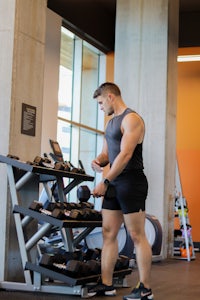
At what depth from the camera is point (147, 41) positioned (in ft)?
25.8

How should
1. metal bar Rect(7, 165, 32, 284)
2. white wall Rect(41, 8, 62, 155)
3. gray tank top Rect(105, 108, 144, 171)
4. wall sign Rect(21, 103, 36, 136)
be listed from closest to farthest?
gray tank top Rect(105, 108, 144, 171), metal bar Rect(7, 165, 32, 284), wall sign Rect(21, 103, 36, 136), white wall Rect(41, 8, 62, 155)

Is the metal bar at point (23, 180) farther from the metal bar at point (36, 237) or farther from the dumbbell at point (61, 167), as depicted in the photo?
the metal bar at point (36, 237)

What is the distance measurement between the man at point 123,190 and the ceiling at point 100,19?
597cm

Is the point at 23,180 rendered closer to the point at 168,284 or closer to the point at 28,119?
the point at 28,119

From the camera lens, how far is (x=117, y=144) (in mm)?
4035

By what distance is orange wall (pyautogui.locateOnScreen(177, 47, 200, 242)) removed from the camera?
10.9m

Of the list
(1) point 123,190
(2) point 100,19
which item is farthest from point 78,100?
(1) point 123,190

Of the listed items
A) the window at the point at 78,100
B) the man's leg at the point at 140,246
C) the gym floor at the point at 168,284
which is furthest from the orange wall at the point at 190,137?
the man's leg at the point at 140,246

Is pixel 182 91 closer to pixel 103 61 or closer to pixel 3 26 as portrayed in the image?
pixel 103 61

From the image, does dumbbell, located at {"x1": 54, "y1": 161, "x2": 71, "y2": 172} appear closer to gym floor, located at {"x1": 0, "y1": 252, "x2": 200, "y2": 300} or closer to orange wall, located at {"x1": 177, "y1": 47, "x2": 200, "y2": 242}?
gym floor, located at {"x1": 0, "y1": 252, "x2": 200, "y2": 300}

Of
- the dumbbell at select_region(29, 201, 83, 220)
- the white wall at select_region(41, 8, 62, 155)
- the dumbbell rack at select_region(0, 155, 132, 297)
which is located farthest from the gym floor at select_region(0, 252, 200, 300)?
the white wall at select_region(41, 8, 62, 155)

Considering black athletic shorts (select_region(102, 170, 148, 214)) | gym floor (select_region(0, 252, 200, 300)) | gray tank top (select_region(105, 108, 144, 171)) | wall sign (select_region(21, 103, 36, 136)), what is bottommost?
gym floor (select_region(0, 252, 200, 300))

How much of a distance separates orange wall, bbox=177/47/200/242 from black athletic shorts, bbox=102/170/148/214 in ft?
23.2

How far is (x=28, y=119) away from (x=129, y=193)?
42.3 inches
